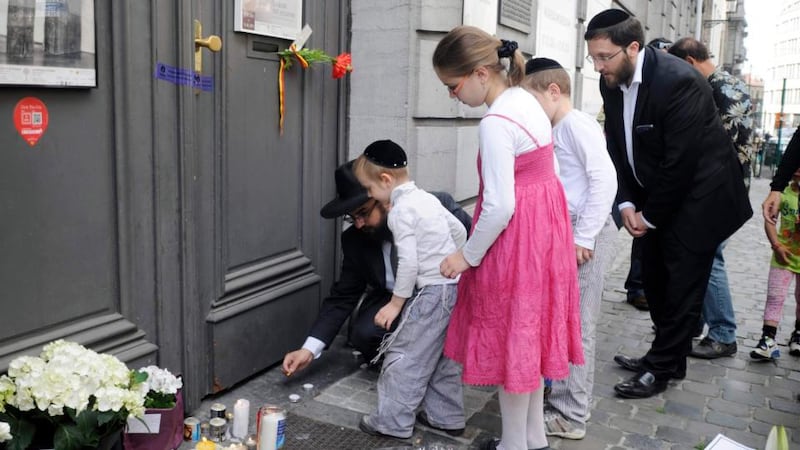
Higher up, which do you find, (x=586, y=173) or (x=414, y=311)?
(x=586, y=173)

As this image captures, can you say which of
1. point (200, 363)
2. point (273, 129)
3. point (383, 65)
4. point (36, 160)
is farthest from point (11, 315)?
point (383, 65)

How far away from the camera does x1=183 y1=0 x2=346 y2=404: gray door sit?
3.60 meters

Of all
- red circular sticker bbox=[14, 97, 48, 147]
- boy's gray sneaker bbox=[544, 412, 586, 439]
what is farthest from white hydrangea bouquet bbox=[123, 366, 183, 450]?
boy's gray sneaker bbox=[544, 412, 586, 439]

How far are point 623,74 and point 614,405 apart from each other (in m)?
1.68

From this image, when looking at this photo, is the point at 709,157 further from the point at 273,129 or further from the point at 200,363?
the point at 200,363

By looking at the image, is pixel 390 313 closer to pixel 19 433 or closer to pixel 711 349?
pixel 19 433

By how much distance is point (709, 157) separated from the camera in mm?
4090

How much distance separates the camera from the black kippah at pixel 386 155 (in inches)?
143

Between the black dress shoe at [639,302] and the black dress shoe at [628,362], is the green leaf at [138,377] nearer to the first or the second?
the black dress shoe at [628,362]

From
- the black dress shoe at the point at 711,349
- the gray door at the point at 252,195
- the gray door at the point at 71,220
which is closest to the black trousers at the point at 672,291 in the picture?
the black dress shoe at the point at 711,349

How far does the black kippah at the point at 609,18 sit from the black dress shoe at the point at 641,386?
6.07 ft

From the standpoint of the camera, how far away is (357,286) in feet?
13.5

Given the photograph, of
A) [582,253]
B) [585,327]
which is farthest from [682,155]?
[585,327]

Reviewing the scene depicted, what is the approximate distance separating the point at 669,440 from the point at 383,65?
2499mm
